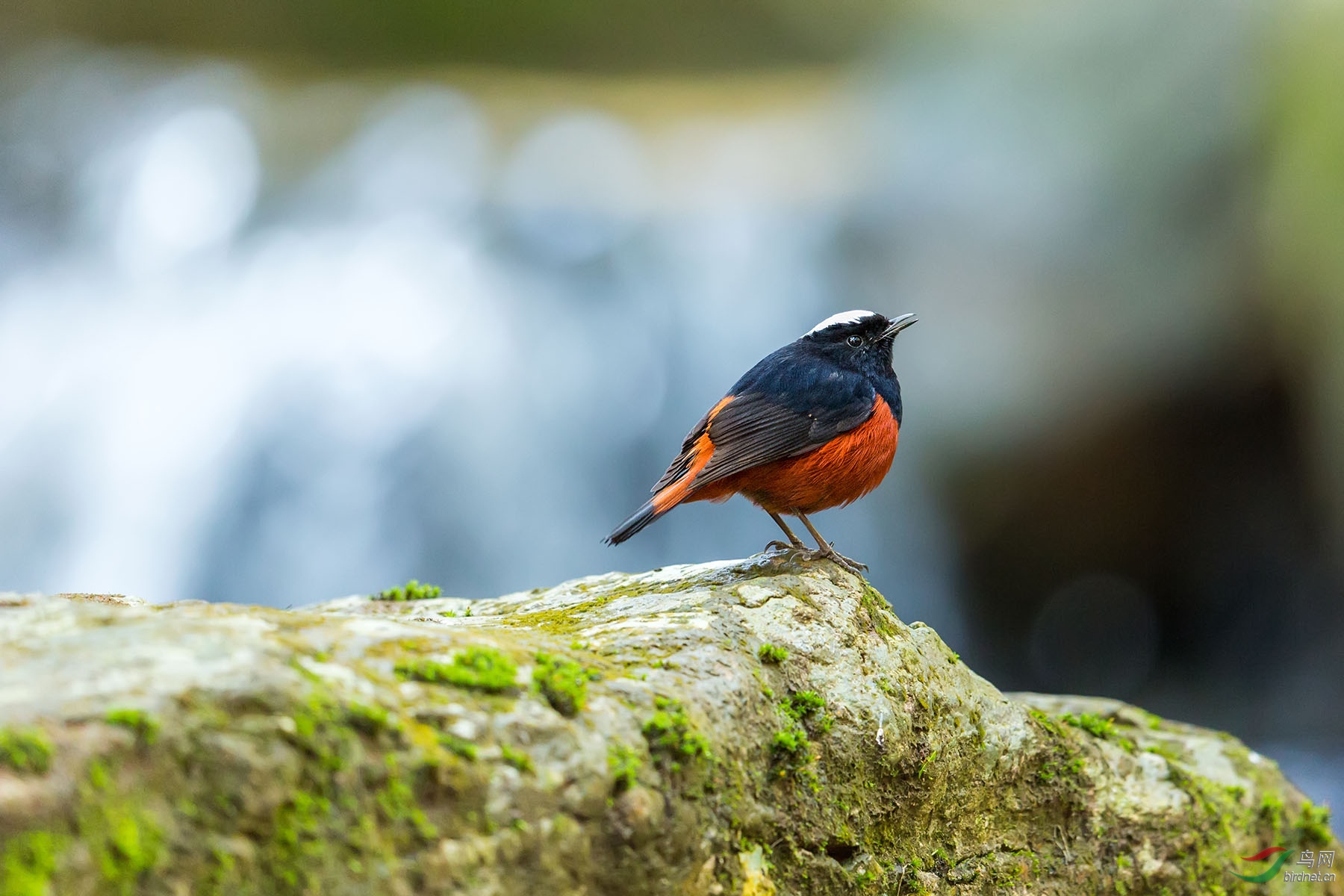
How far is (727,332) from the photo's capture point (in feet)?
35.8

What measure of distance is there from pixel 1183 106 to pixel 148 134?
11987 millimetres

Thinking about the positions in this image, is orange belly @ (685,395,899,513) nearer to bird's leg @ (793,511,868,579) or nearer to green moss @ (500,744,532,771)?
bird's leg @ (793,511,868,579)

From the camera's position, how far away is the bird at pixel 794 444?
3957 millimetres

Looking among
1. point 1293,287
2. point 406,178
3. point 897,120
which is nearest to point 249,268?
point 406,178

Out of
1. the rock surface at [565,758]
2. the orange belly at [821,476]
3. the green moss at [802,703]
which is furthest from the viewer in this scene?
the orange belly at [821,476]

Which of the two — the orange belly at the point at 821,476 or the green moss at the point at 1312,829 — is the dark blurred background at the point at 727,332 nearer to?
the green moss at the point at 1312,829

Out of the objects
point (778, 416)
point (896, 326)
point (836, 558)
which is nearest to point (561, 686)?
point (836, 558)

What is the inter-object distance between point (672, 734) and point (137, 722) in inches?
45.2

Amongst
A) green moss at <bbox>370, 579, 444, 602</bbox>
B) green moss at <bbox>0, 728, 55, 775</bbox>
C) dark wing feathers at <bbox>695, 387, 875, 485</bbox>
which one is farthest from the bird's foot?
green moss at <bbox>0, 728, 55, 775</bbox>

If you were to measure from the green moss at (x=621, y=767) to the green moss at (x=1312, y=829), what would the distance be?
3757 mm

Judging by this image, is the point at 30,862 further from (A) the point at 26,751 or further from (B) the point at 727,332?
(B) the point at 727,332

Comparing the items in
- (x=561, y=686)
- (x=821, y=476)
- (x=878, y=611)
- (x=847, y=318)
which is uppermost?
(x=847, y=318)

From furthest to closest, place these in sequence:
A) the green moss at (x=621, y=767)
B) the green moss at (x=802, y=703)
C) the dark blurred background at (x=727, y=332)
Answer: the dark blurred background at (x=727, y=332) → the green moss at (x=802, y=703) → the green moss at (x=621, y=767)

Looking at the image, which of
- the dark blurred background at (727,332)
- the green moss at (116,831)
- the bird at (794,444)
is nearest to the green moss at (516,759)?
the green moss at (116,831)
